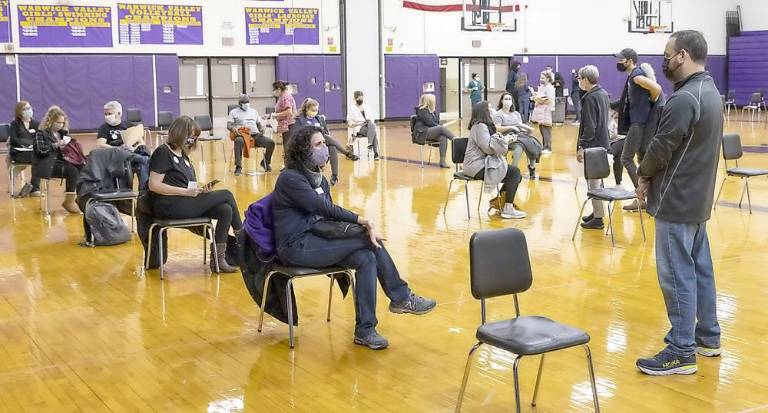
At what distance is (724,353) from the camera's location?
480 centimetres

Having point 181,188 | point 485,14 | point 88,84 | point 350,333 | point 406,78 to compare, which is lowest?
point 350,333

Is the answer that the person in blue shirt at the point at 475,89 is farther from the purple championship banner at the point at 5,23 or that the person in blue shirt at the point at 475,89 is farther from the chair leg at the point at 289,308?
the chair leg at the point at 289,308

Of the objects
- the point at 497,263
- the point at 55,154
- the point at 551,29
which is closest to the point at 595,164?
the point at 497,263

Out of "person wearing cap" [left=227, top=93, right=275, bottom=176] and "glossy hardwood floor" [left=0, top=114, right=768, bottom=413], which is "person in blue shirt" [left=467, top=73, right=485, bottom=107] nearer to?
"person wearing cap" [left=227, top=93, right=275, bottom=176]

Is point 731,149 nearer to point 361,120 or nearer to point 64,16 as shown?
point 361,120

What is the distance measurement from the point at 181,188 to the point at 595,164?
3.79 meters

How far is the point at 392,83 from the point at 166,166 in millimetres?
19154

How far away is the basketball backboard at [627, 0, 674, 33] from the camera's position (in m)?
28.0

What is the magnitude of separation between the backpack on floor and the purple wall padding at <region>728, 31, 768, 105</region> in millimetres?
26858

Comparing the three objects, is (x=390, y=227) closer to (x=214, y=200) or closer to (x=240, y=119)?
(x=214, y=200)

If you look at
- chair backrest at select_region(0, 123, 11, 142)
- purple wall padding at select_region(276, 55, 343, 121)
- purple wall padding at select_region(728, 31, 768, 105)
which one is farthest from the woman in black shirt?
purple wall padding at select_region(728, 31, 768, 105)

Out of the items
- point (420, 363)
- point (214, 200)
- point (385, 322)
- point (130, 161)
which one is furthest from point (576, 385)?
point (130, 161)

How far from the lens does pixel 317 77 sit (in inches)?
952

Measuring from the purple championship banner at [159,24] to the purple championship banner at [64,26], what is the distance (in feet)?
1.34
